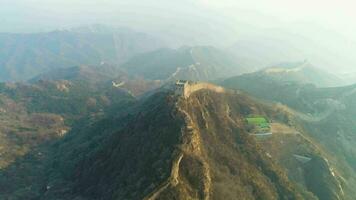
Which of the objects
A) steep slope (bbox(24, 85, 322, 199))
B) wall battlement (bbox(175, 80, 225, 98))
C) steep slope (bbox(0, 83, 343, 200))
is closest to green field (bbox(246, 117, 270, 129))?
steep slope (bbox(0, 83, 343, 200))

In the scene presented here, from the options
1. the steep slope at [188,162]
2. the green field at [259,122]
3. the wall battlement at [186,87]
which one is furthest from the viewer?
the green field at [259,122]

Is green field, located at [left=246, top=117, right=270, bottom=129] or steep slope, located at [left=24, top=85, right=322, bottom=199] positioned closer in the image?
steep slope, located at [left=24, top=85, right=322, bottom=199]

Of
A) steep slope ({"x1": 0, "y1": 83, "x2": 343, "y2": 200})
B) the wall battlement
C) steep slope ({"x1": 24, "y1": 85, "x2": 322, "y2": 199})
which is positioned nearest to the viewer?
steep slope ({"x1": 24, "y1": 85, "x2": 322, "y2": 199})

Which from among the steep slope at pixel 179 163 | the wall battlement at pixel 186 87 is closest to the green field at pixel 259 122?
the steep slope at pixel 179 163

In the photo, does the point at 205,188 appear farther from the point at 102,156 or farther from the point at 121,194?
the point at 102,156

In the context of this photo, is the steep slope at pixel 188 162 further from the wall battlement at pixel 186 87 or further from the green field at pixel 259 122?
the green field at pixel 259 122

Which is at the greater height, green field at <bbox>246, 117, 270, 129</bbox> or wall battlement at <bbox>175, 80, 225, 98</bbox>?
wall battlement at <bbox>175, 80, 225, 98</bbox>

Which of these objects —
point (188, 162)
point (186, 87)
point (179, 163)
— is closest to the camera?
point (179, 163)

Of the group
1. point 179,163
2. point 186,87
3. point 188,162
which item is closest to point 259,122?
point 186,87

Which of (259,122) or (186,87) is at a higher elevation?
(186,87)

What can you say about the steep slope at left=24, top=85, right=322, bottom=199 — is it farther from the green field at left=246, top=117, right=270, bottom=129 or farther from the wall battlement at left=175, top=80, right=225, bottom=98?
the green field at left=246, top=117, right=270, bottom=129

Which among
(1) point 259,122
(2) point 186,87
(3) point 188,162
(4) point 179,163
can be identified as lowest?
(1) point 259,122

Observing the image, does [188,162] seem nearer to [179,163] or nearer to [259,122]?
[179,163]

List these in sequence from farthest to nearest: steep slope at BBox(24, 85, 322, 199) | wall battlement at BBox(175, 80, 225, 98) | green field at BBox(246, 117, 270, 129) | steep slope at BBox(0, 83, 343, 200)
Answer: green field at BBox(246, 117, 270, 129), wall battlement at BBox(175, 80, 225, 98), steep slope at BBox(0, 83, 343, 200), steep slope at BBox(24, 85, 322, 199)
